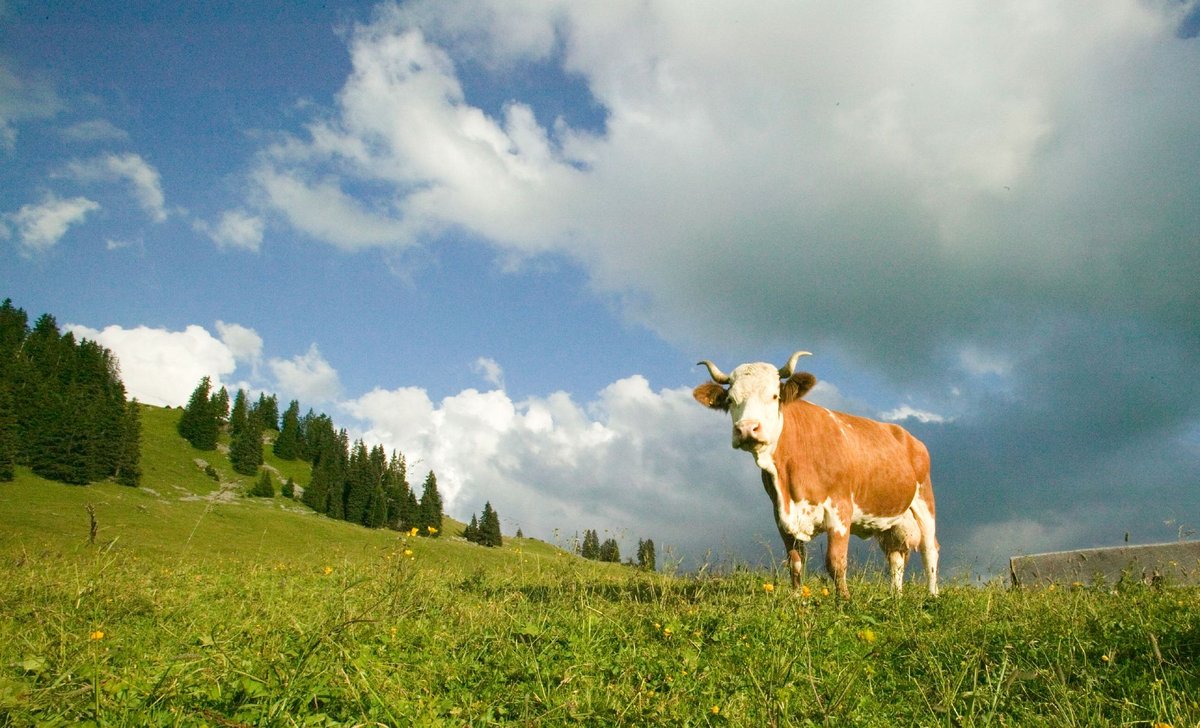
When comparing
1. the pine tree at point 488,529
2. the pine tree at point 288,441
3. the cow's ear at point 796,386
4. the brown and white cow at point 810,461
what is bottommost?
the pine tree at point 488,529

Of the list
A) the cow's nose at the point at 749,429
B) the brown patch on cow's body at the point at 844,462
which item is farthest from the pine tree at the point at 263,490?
the cow's nose at the point at 749,429

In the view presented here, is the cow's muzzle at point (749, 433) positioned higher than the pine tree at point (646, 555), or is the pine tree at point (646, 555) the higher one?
the cow's muzzle at point (749, 433)

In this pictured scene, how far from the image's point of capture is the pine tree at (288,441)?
13975cm

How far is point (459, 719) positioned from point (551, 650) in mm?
1054

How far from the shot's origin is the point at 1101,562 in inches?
450

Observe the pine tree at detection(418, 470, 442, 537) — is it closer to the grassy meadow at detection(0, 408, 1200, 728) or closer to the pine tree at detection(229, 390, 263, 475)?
the pine tree at detection(229, 390, 263, 475)

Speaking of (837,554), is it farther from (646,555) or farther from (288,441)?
(288,441)

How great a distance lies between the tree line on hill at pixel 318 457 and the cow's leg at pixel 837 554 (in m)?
85.8

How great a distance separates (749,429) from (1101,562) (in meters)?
7.86

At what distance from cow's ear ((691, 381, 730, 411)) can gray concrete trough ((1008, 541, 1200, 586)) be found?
5667 millimetres

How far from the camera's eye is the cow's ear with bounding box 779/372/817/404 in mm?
8930

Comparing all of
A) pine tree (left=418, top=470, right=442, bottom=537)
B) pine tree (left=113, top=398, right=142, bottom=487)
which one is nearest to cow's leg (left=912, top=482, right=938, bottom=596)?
pine tree (left=418, top=470, right=442, bottom=537)

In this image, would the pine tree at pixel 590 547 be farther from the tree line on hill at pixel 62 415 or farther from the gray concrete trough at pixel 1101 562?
the tree line on hill at pixel 62 415

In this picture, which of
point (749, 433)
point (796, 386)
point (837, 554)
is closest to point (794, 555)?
point (837, 554)
